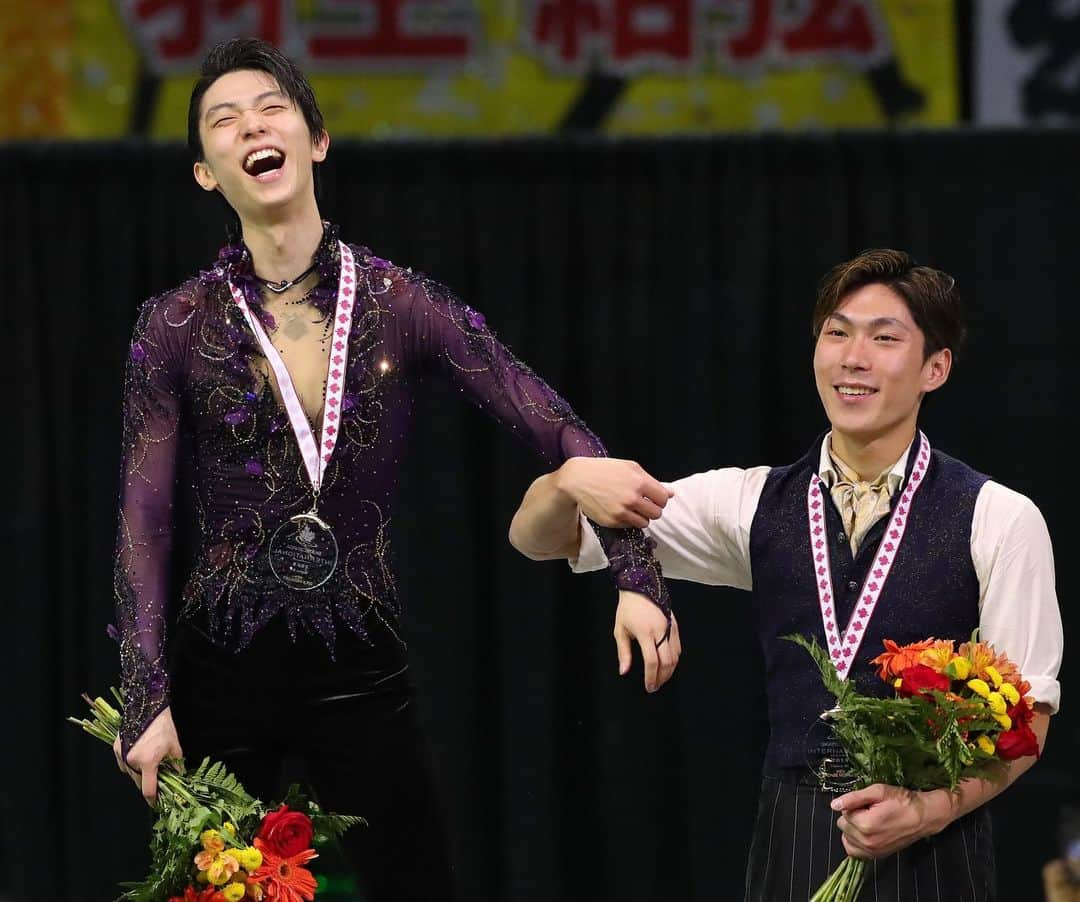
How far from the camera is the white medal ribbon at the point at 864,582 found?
254 centimetres

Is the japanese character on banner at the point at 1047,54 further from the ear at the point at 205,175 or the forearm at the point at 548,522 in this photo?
the ear at the point at 205,175

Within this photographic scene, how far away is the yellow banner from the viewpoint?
16.2 ft

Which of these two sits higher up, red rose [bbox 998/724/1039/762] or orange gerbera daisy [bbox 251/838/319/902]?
red rose [bbox 998/724/1039/762]

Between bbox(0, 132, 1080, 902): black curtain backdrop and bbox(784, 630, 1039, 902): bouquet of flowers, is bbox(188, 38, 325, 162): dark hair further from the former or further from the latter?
bbox(0, 132, 1080, 902): black curtain backdrop

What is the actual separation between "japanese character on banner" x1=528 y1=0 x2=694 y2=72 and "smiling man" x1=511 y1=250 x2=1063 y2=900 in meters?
2.38

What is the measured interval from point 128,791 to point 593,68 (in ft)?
8.14

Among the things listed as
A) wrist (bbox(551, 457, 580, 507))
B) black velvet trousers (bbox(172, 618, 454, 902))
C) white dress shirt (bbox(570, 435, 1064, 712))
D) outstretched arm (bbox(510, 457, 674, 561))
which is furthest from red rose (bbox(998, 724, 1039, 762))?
black velvet trousers (bbox(172, 618, 454, 902))

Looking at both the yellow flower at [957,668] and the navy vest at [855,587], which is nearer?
the yellow flower at [957,668]

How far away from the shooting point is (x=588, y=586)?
4879 millimetres

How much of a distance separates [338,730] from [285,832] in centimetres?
20

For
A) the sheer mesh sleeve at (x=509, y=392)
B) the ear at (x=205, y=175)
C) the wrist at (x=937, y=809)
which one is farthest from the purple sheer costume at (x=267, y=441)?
the wrist at (x=937, y=809)

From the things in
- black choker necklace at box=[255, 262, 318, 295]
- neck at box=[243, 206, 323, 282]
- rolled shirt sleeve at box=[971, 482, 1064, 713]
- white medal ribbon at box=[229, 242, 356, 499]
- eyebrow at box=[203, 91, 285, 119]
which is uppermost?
eyebrow at box=[203, 91, 285, 119]

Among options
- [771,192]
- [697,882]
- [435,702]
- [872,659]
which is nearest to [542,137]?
[771,192]

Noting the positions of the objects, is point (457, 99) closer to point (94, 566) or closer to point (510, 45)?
point (510, 45)
